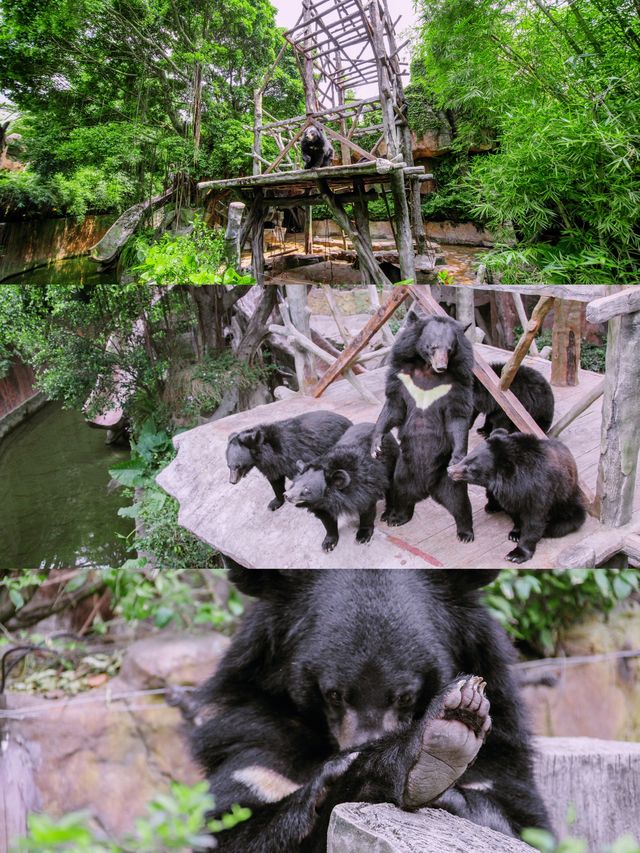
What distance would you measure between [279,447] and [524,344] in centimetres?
71

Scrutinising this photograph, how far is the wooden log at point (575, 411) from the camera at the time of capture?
137cm

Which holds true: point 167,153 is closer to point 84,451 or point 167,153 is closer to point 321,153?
point 321,153

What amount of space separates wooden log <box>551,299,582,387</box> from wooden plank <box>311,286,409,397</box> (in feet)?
1.33

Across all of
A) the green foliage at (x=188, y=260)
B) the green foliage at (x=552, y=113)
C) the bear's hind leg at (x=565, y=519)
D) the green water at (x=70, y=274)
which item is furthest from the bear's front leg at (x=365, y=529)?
the green water at (x=70, y=274)

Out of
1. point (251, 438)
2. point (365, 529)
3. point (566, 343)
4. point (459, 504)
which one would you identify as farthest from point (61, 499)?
point (566, 343)

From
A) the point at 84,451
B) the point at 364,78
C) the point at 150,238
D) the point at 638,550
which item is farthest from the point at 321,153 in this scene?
the point at 638,550

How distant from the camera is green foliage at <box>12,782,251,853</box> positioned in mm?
1318

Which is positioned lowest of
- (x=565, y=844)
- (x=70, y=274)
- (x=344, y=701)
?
(x=565, y=844)

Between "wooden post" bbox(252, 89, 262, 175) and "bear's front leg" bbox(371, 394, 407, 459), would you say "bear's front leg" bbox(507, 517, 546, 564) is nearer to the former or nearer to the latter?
"bear's front leg" bbox(371, 394, 407, 459)

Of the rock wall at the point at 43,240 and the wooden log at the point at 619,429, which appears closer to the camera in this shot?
the wooden log at the point at 619,429

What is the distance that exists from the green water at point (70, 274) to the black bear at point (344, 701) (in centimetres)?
105

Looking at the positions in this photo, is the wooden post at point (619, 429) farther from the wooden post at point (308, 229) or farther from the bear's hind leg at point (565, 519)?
the wooden post at point (308, 229)

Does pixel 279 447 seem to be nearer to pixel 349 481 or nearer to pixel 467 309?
pixel 349 481

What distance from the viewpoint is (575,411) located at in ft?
4.53
